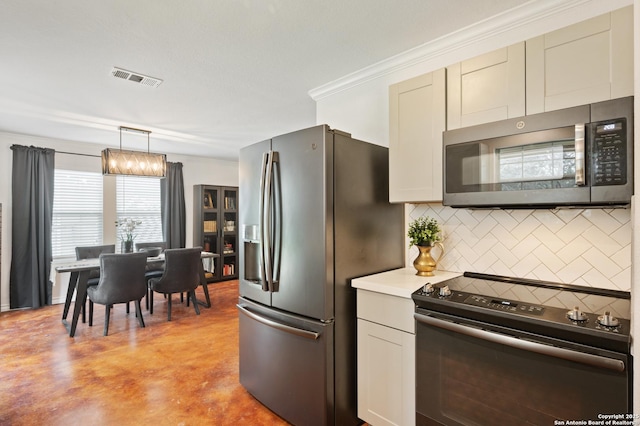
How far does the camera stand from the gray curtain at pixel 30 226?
179 inches

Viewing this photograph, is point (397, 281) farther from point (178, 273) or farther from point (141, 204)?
point (141, 204)

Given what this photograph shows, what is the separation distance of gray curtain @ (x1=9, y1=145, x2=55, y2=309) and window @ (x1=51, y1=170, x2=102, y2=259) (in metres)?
0.19

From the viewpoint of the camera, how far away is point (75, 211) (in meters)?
5.07

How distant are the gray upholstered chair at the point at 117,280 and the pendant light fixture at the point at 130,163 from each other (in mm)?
1027

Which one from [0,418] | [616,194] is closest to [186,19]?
[616,194]

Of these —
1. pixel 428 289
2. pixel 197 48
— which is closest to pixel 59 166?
pixel 197 48

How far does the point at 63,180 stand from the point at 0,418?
3.81 m

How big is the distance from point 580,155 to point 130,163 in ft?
14.1

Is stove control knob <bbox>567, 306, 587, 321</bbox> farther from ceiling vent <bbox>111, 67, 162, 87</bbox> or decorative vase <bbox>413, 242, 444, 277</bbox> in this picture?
ceiling vent <bbox>111, 67, 162, 87</bbox>

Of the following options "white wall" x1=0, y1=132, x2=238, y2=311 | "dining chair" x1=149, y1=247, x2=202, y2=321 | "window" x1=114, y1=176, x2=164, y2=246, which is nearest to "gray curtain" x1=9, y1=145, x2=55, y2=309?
"white wall" x1=0, y1=132, x2=238, y2=311

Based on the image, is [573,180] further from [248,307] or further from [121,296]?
[121,296]

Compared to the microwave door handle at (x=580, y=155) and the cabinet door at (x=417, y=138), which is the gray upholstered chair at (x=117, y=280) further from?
the microwave door handle at (x=580, y=155)

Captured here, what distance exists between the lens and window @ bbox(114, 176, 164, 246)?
553 centimetres

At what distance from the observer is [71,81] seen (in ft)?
9.16
